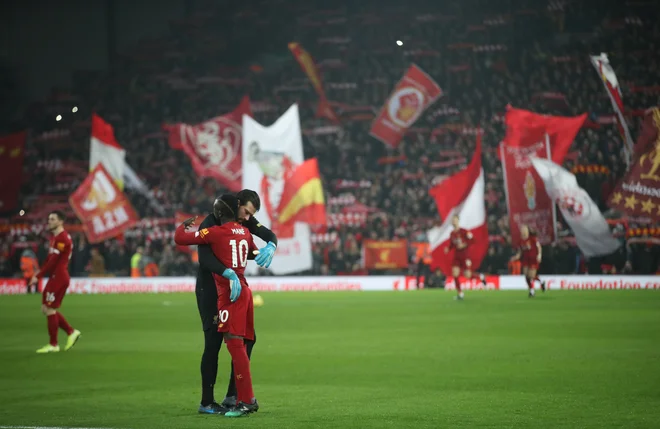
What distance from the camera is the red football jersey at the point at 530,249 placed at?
3253 centimetres

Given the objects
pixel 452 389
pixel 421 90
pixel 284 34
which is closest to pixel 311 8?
pixel 284 34

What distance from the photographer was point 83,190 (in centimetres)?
3875

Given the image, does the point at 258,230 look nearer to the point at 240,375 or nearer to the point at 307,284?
the point at 240,375

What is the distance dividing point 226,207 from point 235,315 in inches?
41.6

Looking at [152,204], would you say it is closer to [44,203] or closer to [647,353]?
[44,203]

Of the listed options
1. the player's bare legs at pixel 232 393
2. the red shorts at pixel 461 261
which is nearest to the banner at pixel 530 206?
the red shorts at pixel 461 261

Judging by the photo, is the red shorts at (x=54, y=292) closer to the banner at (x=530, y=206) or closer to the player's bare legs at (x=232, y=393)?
the player's bare legs at (x=232, y=393)

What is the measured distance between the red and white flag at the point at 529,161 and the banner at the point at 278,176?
27.0 feet

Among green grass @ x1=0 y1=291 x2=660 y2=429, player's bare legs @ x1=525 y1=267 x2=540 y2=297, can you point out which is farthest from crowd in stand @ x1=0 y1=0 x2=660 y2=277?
green grass @ x1=0 y1=291 x2=660 y2=429

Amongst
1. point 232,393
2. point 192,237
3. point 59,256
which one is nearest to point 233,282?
point 192,237

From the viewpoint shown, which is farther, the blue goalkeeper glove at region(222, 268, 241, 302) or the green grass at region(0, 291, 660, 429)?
the green grass at region(0, 291, 660, 429)

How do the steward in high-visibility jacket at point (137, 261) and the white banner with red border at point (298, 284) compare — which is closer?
the white banner with red border at point (298, 284)

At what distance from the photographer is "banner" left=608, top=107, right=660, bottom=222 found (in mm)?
31062

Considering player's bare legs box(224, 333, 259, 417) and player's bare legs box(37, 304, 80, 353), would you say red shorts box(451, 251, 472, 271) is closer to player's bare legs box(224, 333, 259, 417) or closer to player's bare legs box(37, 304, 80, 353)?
player's bare legs box(37, 304, 80, 353)
